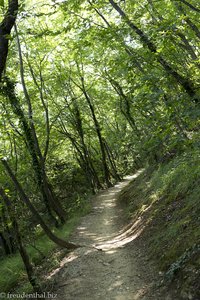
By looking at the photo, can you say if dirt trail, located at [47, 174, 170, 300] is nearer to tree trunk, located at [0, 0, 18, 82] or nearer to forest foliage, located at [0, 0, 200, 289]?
forest foliage, located at [0, 0, 200, 289]

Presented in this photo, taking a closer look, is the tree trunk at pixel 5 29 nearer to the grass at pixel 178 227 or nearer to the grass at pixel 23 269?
the grass at pixel 178 227

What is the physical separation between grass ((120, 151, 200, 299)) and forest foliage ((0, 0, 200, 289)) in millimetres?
1138

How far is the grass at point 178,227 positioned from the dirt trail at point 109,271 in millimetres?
448

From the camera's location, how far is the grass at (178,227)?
497 cm

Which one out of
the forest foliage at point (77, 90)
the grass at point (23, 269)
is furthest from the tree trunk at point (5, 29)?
the grass at point (23, 269)

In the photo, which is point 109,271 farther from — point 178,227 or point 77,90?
point 77,90

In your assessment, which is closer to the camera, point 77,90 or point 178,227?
point 178,227

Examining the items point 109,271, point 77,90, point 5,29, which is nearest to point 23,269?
point 109,271

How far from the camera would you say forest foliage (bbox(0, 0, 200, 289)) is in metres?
5.45

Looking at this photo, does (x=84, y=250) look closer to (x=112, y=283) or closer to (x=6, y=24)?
(x=112, y=283)

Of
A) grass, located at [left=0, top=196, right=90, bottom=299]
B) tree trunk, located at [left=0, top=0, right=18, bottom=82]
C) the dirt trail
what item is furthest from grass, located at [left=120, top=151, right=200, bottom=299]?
tree trunk, located at [left=0, top=0, right=18, bottom=82]

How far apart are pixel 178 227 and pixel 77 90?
68.4 feet

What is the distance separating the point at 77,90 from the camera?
2562 cm

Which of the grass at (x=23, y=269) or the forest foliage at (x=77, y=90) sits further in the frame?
the grass at (x=23, y=269)
